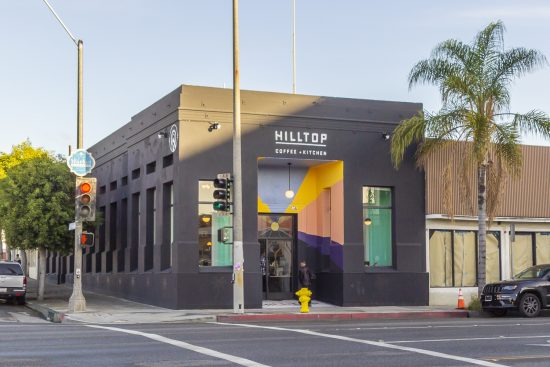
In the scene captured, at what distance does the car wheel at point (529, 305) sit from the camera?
23.9 m

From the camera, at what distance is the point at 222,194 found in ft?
75.9

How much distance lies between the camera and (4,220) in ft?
101

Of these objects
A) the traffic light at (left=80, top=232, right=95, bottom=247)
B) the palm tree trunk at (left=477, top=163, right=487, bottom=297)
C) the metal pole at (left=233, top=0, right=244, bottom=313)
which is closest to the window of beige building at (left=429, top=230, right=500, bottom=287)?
the palm tree trunk at (left=477, top=163, right=487, bottom=297)

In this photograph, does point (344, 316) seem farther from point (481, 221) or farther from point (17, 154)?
point (17, 154)

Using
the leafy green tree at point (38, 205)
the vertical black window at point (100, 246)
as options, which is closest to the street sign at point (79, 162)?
the leafy green tree at point (38, 205)

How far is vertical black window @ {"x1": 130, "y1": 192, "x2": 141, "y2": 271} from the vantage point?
31.4 metres

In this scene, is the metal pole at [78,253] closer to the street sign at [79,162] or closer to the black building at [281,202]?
the street sign at [79,162]

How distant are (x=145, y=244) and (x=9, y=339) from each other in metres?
14.3

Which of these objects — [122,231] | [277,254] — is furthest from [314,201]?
[122,231]

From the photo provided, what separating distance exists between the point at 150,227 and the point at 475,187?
1203 centimetres

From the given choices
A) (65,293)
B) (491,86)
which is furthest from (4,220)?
(491,86)

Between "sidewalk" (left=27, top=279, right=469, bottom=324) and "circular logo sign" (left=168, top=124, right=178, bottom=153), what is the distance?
5.27 metres

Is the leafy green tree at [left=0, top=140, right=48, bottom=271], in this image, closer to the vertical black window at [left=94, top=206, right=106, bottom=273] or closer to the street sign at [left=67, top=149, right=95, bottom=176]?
the vertical black window at [left=94, top=206, right=106, bottom=273]

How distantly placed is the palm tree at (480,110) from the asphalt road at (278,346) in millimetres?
8565
